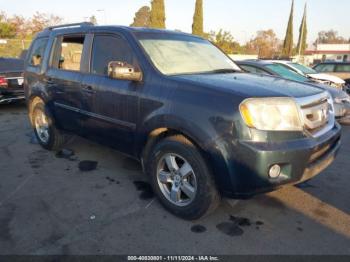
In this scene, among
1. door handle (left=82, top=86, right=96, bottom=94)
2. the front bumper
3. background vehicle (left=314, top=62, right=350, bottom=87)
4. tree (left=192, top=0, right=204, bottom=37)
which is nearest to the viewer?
the front bumper

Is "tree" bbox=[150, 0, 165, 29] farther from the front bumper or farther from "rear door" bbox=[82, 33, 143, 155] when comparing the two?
the front bumper

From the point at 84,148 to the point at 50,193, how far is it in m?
1.78

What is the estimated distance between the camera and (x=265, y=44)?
61.0 meters

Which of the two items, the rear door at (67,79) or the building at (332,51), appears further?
the building at (332,51)

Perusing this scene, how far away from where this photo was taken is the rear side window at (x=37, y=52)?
5.13m

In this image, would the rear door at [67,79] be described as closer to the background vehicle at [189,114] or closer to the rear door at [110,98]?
the background vehicle at [189,114]

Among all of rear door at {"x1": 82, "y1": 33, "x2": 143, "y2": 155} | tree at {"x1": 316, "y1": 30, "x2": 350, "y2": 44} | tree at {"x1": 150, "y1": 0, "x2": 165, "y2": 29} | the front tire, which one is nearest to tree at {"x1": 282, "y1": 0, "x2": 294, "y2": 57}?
tree at {"x1": 150, "y1": 0, "x2": 165, "y2": 29}

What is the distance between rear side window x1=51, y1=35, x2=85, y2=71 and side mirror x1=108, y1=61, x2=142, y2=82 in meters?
1.09

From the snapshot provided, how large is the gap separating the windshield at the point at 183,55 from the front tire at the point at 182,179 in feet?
2.79

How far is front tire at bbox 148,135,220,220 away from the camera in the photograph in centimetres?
291

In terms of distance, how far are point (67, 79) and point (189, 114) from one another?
228 centimetres

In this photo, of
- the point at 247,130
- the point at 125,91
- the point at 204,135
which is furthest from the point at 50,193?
the point at 247,130

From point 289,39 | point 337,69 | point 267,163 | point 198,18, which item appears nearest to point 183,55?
point 267,163

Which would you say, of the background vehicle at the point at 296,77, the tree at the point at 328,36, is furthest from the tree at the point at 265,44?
the background vehicle at the point at 296,77
